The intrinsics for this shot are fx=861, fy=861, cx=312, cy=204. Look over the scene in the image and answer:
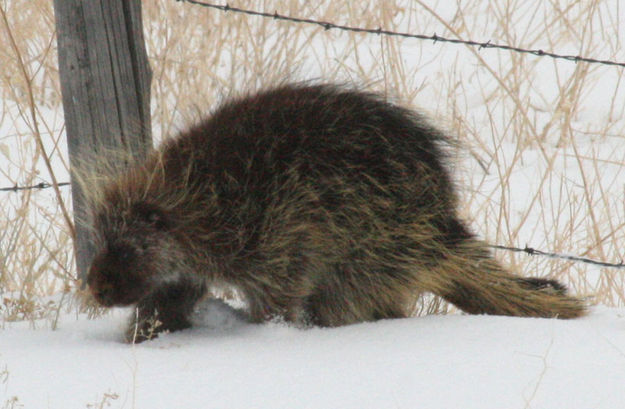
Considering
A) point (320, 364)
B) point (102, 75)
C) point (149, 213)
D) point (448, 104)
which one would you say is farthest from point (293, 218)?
point (448, 104)

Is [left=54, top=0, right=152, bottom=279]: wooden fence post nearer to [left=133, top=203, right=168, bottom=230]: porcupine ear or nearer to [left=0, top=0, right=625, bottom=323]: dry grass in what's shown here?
[left=133, top=203, right=168, bottom=230]: porcupine ear

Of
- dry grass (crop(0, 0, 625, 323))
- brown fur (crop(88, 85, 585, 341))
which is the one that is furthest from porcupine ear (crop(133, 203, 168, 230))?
dry grass (crop(0, 0, 625, 323))

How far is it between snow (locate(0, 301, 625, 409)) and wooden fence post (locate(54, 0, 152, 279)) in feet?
2.57

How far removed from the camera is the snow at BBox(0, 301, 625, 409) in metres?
2.38

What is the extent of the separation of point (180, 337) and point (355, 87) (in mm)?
1207

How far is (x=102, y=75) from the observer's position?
339 centimetres

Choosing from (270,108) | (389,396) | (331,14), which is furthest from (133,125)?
(331,14)

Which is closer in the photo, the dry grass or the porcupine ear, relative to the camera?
the porcupine ear

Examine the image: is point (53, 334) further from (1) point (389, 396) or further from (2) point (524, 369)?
(2) point (524, 369)

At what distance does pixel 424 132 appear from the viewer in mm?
3398

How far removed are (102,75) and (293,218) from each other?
37.9 inches

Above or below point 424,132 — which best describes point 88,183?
below

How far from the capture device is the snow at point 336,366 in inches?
93.6

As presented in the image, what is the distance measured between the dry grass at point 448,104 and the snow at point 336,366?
31.1 inches
